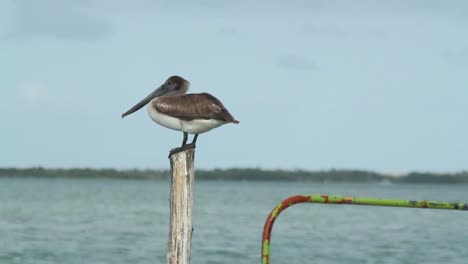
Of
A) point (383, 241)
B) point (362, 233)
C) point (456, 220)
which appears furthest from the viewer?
point (456, 220)

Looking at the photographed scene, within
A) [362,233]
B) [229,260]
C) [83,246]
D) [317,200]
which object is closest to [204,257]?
[229,260]

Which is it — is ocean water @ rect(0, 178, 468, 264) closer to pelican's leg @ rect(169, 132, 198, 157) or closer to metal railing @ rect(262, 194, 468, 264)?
pelican's leg @ rect(169, 132, 198, 157)

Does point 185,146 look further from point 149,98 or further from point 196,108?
point 149,98

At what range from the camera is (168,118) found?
35.4 ft

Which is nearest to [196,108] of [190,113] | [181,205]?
[190,113]

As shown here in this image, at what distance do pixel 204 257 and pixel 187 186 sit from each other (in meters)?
23.1

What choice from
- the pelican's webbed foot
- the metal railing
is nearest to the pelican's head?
the pelican's webbed foot

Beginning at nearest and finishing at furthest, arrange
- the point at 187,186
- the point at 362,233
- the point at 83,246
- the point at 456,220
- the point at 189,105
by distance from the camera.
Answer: the point at 187,186, the point at 189,105, the point at 83,246, the point at 362,233, the point at 456,220

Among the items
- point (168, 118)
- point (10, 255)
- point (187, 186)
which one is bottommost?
point (10, 255)

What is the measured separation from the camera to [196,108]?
10.6 meters

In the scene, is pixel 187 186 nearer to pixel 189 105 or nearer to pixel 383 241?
pixel 189 105

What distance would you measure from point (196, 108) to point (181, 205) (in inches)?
75.6

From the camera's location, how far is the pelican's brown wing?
34.7 ft

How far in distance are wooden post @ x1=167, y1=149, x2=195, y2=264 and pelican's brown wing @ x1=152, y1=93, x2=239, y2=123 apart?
1.48m
